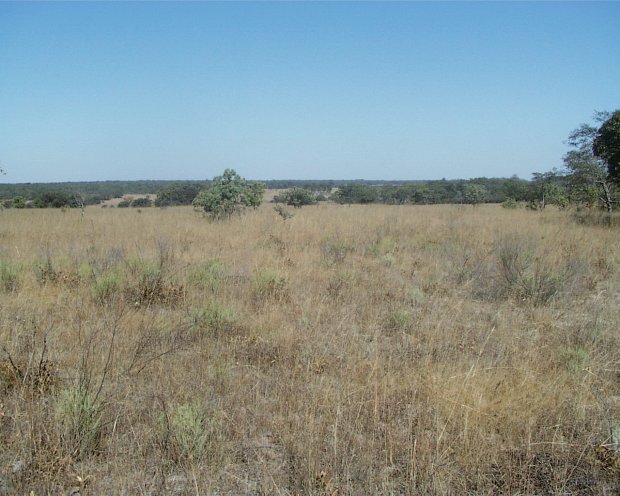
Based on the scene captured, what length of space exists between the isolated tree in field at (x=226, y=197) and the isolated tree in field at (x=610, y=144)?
13.2m

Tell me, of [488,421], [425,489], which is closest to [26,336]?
[425,489]

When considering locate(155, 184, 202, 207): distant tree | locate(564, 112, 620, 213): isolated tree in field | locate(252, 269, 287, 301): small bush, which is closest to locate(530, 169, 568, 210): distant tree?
locate(564, 112, 620, 213): isolated tree in field

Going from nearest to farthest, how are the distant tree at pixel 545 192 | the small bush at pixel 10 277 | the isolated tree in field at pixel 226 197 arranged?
1. the small bush at pixel 10 277
2. the isolated tree in field at pixel 226 197
3. the distant tree at pixel 545 192

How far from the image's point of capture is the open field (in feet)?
7.08

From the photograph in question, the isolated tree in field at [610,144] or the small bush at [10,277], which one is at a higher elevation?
the isolated tree in field at [610,144]

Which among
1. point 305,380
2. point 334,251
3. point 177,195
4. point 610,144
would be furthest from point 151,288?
point 177,195

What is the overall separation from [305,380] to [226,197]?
14397 mm

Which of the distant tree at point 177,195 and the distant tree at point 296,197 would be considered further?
the distant tree at point 177,195

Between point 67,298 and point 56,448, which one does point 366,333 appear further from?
point 67,298

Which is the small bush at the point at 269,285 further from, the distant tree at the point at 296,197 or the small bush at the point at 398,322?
the distant tree at the point at 296,197

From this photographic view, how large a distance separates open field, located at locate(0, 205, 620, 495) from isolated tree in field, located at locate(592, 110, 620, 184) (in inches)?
343

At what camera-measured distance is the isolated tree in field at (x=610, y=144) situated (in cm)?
1252

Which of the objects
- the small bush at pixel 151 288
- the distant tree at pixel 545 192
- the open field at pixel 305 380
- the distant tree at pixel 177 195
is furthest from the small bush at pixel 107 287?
the distant tree at pixel 177 195

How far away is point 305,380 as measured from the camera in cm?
309
